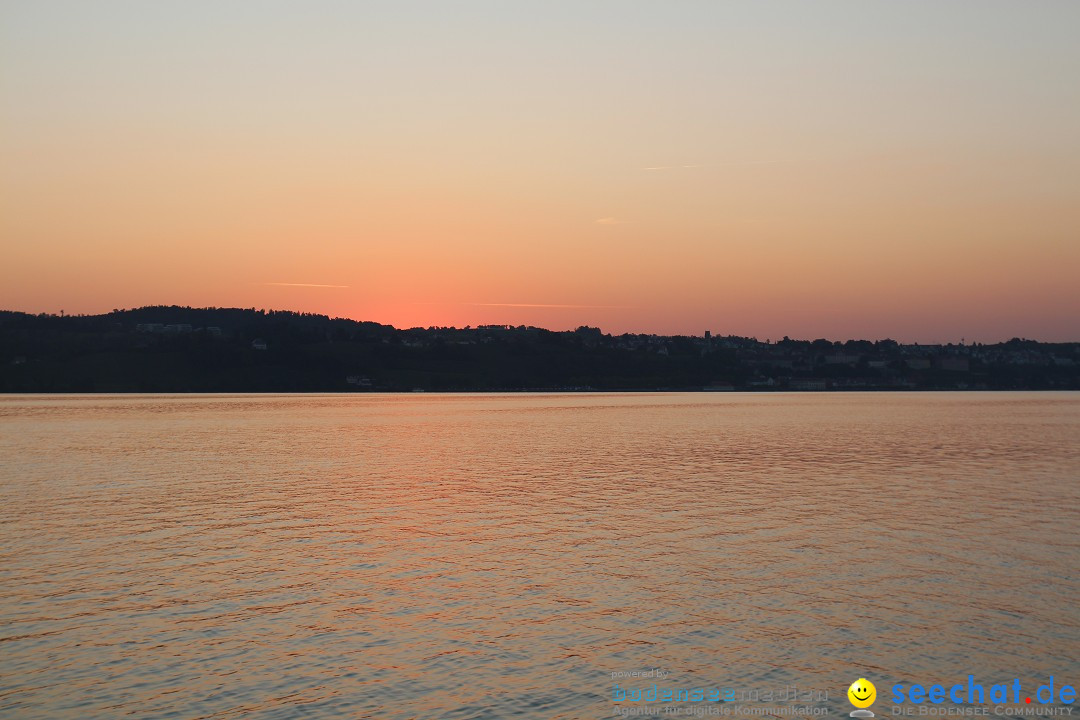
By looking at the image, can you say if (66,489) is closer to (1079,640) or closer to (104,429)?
(1079,640)

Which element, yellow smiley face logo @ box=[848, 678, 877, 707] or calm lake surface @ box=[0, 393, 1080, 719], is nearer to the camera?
yellow smiley face logo @ box=[848, 678, 877, 707]

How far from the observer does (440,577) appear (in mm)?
29609

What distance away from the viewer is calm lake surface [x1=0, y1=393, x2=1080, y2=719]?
1988 centimetres

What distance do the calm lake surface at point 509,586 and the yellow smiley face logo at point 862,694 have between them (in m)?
0.25

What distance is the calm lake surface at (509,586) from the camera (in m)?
19.9

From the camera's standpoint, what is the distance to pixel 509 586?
28250 millimetres

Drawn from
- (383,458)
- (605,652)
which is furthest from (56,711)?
(383,458)

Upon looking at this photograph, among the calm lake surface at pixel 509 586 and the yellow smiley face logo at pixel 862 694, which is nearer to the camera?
the yellow smiley face logo at pixel 862 694

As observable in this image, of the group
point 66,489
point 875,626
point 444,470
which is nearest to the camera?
point 875,626

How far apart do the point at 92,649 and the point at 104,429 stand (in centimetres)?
9715

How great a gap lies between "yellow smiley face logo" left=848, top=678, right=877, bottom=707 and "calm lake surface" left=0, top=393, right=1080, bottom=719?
10.0 inches

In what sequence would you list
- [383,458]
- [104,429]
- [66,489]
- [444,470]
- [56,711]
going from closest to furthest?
[56,711] → [66,489] → [444,470] → [383,458] → [104,429]

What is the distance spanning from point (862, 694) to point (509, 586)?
39.9 ft

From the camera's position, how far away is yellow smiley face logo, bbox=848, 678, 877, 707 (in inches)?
723
